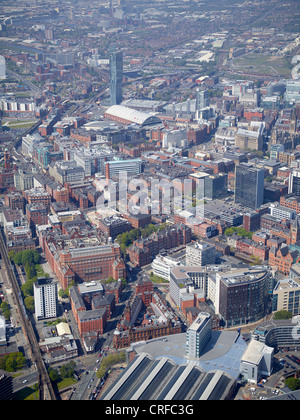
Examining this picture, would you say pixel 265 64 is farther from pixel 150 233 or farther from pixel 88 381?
pixel 88 381

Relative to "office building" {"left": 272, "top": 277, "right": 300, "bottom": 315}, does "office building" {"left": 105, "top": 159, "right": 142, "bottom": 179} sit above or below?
above

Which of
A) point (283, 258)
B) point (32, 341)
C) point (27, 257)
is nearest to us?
point (32, 341)

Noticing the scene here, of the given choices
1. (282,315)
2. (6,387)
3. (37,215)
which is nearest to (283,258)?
(282,315)

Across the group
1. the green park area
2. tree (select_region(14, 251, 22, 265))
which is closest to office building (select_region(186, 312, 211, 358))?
tree (select_region(14, 251, 22, 265))

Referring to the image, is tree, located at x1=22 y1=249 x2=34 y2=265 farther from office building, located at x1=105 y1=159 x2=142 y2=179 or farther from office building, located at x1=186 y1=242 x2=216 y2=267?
office building, located at x1=105 y1=159 x2=142 y2=179

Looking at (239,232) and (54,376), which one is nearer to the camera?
(54,376)

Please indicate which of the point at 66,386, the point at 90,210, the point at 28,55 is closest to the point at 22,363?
the point at 66,386
